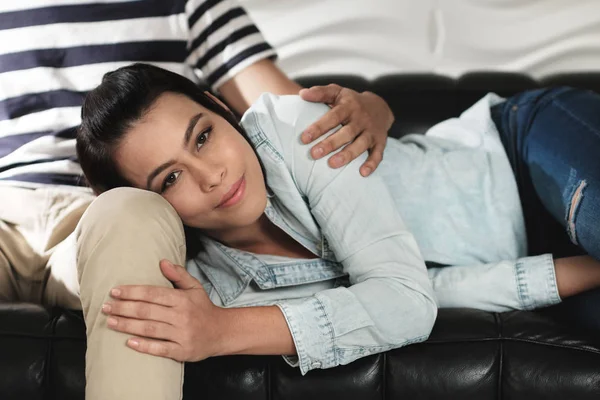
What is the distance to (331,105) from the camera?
129 cm

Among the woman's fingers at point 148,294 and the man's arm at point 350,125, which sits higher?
the man's arm at point 350,125

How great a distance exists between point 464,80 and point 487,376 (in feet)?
3.80

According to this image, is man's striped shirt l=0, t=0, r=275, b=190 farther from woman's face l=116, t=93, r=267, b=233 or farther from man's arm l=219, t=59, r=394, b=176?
woman's face l=116, t=93, r=267, b=233

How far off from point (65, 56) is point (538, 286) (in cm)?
103

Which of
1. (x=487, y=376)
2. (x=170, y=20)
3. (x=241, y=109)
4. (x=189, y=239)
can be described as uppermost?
(x=170, y=20)

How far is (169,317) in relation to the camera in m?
0.94

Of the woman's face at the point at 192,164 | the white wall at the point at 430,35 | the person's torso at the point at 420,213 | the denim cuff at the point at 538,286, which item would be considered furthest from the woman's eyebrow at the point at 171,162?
the white wall at the point at 430,35

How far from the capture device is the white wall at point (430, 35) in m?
2.01

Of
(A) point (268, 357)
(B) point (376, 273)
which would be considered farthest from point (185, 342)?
(B) point (376, 273)

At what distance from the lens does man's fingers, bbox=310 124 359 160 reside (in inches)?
46.1

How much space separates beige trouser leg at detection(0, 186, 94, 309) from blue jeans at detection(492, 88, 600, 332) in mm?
835

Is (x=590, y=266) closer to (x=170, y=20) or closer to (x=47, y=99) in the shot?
(x=170, y=20)

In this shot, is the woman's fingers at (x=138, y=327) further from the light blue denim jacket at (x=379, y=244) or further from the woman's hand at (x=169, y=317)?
the light blue denim jacket at (x=379, y=244)

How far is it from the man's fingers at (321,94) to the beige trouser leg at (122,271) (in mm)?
339
